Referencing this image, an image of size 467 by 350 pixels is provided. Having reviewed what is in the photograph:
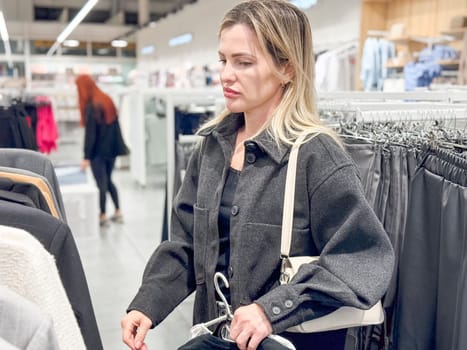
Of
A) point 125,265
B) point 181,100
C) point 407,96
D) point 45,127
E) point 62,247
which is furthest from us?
point 181,100

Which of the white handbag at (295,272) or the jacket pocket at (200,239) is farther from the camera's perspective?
the jacket pocket at (200,239)

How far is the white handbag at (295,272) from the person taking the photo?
3.46 feet

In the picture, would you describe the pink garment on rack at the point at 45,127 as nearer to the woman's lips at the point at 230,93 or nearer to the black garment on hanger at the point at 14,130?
the black garment on hanger at the point at 14,130

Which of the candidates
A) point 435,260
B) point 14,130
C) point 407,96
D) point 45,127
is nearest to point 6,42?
point 45,127

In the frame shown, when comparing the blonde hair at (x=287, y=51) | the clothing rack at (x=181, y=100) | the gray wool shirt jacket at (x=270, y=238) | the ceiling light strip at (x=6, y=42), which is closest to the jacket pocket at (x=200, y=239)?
the gray wool shirt jacket at (x=270, y=238)

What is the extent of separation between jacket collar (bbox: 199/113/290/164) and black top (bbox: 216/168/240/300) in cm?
11

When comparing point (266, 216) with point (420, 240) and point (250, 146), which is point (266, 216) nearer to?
point (250, 146)

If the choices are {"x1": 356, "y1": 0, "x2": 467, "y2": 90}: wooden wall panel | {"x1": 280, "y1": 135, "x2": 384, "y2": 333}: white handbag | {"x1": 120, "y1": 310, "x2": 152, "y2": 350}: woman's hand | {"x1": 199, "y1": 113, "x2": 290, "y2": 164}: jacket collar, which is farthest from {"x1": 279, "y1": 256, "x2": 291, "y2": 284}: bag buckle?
{"x1": 356, "y1": 0, "x2": 467, "y2": 90}: wooden wall panel

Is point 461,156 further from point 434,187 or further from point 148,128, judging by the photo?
point 148,128

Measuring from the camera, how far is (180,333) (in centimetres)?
295

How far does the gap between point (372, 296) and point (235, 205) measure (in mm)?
364

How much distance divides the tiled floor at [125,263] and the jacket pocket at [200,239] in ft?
5.59

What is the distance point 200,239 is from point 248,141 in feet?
0.93

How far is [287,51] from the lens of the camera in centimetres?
113
